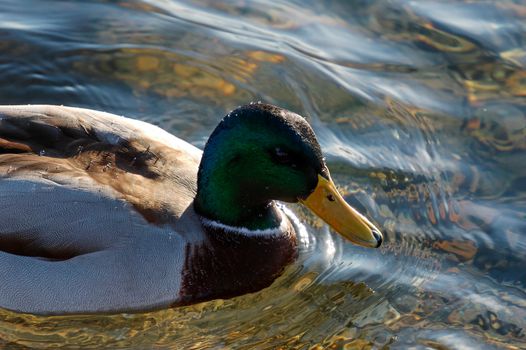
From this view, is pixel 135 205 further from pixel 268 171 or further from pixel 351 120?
pixel 351 120

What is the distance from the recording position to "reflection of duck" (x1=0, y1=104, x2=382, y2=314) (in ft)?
19.8

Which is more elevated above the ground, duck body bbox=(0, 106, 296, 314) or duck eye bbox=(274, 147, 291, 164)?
duck eye bbox=(274, 147, 291, 164)

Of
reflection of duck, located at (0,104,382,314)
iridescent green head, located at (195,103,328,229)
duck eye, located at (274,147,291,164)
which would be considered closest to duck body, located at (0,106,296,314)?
reflection of duck, located at (0,104,382,314)

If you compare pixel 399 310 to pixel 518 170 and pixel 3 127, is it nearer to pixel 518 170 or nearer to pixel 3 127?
pixel 518 170

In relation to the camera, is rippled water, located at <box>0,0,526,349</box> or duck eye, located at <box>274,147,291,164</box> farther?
rippled water, located at <box>0,0,526,349</box>

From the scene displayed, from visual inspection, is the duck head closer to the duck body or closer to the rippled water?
the duck body

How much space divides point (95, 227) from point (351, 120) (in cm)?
305

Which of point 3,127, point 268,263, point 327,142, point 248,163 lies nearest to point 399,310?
point 268,263

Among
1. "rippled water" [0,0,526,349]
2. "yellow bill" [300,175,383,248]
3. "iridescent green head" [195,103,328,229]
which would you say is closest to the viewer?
"iridescent green head" [195,103,328,229]

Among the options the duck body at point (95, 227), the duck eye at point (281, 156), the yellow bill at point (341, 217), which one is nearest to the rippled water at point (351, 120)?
the duck body at point (95, 227)

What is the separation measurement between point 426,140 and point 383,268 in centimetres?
171

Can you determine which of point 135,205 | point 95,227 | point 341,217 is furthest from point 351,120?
point 95,227

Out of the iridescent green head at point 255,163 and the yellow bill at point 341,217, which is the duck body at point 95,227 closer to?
the iridescent green head at point 255,163

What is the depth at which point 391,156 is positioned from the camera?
312 inches
